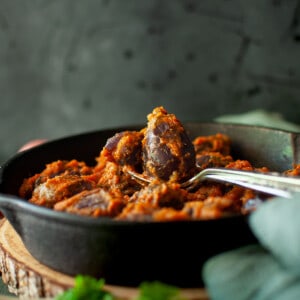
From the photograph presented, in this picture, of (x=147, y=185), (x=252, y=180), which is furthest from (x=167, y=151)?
(x=252, y=180)

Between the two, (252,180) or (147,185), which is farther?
(147,185)

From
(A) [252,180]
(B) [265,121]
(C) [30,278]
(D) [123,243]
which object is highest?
(A) [252,180]

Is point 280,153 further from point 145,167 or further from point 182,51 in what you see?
point 182,51

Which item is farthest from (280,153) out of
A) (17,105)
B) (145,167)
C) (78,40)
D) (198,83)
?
(17,105)

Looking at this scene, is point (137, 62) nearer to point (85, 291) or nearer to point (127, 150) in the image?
point (127, 150)

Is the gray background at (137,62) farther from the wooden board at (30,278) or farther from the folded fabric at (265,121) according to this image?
the wooden board at (30,278)

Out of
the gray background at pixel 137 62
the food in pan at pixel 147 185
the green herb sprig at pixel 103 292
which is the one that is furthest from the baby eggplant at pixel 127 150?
the gray background at pixel 137 62

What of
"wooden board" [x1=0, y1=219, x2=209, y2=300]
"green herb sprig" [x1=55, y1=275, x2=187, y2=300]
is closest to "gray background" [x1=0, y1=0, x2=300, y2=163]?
"wooden board" [x1=0, y1=219, x2=209, y2=300]
